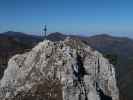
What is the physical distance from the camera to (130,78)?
498ft

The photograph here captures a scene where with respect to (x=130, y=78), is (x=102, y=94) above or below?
above

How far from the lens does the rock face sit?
26391 millimetres

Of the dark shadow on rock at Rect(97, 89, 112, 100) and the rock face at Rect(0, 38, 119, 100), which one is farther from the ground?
the rock face at Rect(0, 38, 119, 100)

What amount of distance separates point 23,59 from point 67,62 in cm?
476

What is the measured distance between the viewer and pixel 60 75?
27.3 meters

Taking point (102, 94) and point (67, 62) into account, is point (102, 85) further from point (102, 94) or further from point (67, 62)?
point (67, 62)

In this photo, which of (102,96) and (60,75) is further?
(102,96)

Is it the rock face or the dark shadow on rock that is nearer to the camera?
the rock face

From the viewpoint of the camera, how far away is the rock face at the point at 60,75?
86.6 feet

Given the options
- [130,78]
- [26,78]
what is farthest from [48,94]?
[130,78]

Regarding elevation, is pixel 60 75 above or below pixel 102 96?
above

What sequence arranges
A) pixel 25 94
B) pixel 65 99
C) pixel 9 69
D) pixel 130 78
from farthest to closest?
1. pixel 130 78
2. pixel 9 69
3. pixel 25 94
4. pixel 65 99

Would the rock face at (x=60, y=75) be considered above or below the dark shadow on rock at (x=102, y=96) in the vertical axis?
above

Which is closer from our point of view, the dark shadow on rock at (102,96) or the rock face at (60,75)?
the rock face at (60,75)
